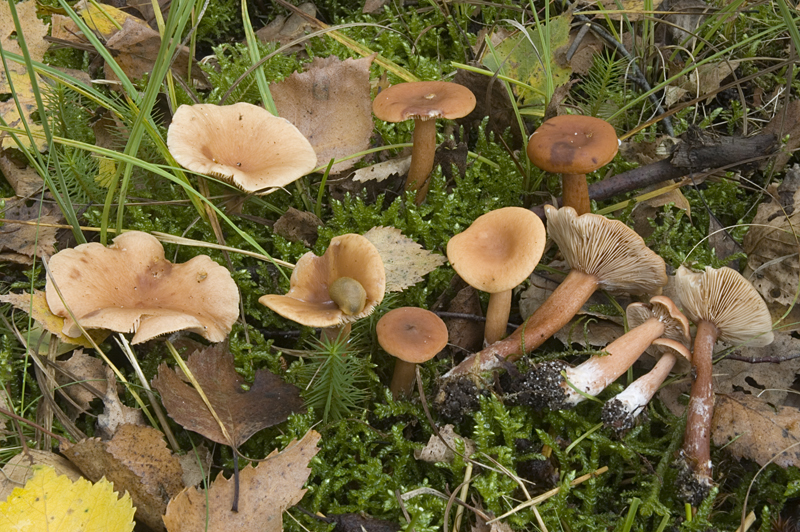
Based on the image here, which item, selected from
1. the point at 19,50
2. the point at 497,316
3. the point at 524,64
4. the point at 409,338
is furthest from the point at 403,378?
the point at 19,50

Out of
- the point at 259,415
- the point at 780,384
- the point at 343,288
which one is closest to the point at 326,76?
the point at 343,288

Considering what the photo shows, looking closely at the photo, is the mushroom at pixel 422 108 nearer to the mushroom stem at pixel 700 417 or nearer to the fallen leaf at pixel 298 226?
the fallen leaf at pixel 298 226

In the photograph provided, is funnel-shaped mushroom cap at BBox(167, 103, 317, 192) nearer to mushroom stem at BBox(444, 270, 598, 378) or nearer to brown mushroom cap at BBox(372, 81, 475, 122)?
brown mushroom cap at BBox(372, 81, 475, 122)

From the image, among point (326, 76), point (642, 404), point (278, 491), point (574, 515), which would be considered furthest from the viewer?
point (326, 76)

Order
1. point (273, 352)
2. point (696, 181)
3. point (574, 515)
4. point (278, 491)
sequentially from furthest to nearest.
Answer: point (696, 181) → point (273, 352) → point (574, 515) → point (278, 491)

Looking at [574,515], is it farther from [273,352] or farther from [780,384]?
[273,352]

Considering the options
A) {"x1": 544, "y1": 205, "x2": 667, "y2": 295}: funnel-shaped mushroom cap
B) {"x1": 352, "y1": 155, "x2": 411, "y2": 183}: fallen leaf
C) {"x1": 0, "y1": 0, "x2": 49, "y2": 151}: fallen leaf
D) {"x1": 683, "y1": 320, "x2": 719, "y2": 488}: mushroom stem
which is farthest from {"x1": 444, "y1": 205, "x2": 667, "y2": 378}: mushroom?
{"x1": 0, "y1": 0, "x2": 49, "y2": 151}: fallen leaf

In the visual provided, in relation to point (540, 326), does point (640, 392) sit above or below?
below

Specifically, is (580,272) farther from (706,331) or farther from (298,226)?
(298,226)
